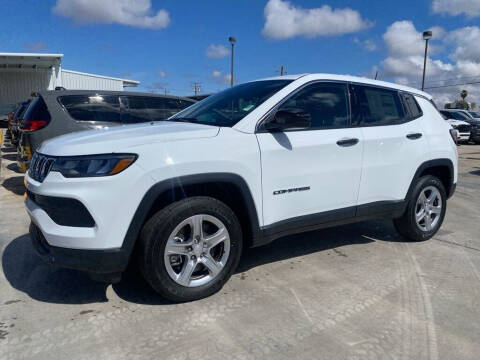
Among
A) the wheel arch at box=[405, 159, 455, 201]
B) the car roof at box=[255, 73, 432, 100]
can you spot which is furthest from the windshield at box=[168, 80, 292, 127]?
the wheel arch at box=[405, 159, 455, 201]

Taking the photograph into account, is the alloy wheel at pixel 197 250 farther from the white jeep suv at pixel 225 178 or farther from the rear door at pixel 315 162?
the rear door at pixel 315 162

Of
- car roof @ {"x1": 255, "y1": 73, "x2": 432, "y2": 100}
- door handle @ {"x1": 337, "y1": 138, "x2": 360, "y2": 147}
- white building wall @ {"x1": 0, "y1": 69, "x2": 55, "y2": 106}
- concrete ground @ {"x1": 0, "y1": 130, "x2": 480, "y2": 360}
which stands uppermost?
white building wall @ {"x1": 0, "y1": 69, "x2": 55, "y2": 106}

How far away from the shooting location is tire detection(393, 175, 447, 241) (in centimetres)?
415

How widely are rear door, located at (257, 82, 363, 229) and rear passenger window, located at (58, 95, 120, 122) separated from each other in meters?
3.79

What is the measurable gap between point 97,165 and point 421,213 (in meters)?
3.51

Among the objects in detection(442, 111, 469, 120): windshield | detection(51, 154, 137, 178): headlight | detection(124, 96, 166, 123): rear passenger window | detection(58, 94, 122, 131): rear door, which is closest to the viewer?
detection(51, 154, 137, 178): headlight

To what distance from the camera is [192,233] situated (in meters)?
2.80

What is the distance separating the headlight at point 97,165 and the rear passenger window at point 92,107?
3.66 m

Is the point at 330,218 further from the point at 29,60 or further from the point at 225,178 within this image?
the point at 29,60

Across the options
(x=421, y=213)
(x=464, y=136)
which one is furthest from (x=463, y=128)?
(x=421, y=213)

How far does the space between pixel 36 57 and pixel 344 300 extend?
26.2 metres

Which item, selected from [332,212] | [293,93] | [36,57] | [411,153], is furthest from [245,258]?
[36,57]

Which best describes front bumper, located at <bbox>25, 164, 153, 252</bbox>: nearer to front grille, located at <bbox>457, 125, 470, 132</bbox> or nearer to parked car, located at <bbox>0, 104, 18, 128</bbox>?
front grille, located at <bbox>457, 125, 470, 132</bbox>

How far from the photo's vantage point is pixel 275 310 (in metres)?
2.79
